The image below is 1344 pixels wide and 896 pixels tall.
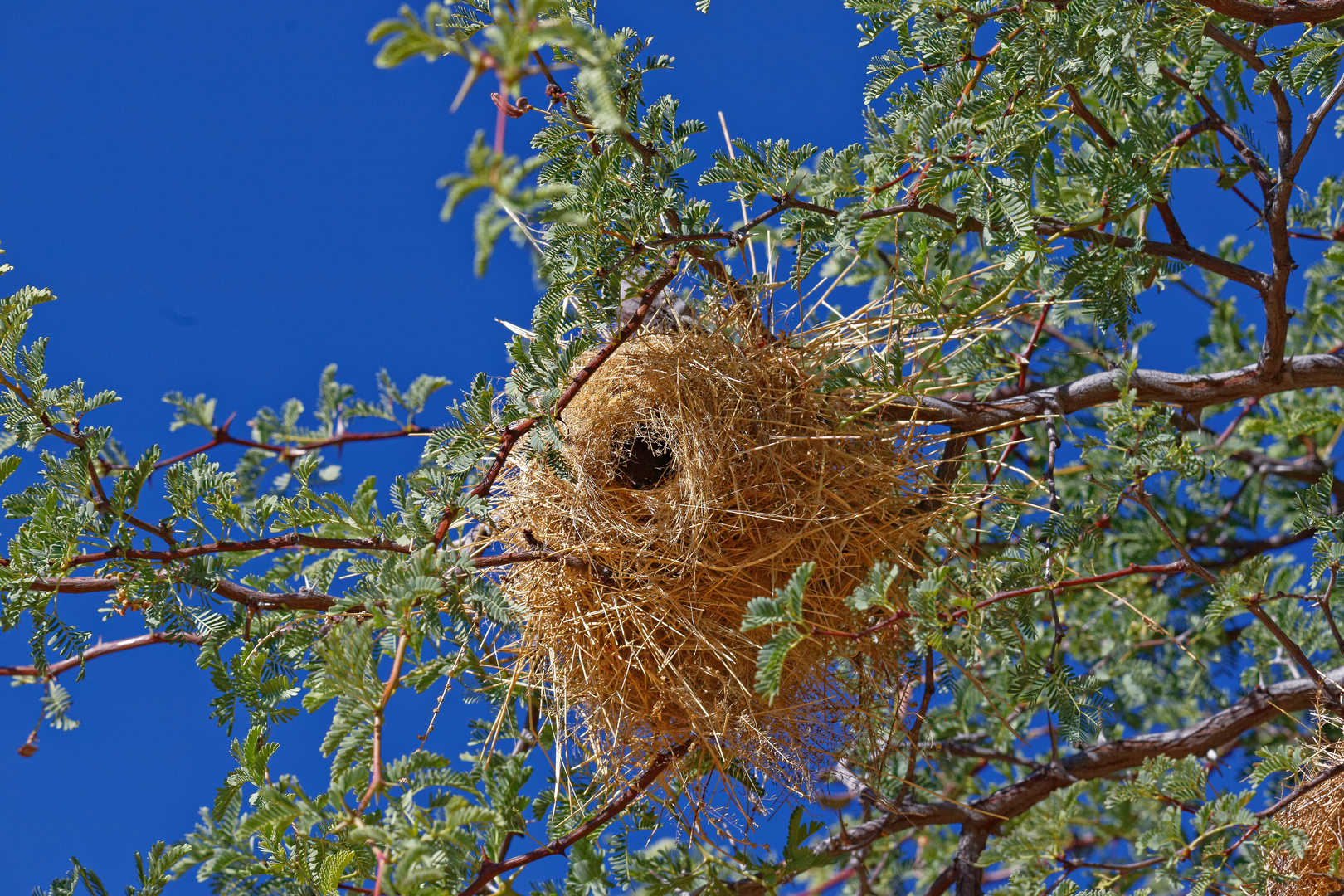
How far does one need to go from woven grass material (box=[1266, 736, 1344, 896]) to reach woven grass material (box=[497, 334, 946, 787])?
0.69 metres

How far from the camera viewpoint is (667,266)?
66.9 inches

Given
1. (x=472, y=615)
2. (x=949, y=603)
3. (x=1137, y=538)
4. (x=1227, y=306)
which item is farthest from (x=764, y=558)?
(x=1227, y=306)

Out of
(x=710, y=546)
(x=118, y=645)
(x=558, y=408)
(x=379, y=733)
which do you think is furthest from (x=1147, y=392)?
(x=118, y=645)

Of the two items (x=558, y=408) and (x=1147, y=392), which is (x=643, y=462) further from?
(x=1147, y=392)

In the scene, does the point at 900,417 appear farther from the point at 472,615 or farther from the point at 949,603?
the point at 472,615

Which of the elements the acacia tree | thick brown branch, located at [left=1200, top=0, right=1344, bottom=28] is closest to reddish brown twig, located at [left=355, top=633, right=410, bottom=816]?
the acacia tree

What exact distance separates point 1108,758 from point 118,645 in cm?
184

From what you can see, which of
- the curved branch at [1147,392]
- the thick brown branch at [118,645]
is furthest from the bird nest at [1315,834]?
the thick brown branch at [118,645]

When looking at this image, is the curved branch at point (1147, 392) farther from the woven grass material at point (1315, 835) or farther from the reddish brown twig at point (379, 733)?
the reddish brown twig at point (379, 733)

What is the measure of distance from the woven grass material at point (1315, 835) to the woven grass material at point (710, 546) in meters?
0.69

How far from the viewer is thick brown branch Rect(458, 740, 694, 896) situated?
152cm

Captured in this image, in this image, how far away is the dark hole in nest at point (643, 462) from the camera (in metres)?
1.91

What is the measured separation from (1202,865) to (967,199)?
1086mm

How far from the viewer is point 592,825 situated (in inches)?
67.6
